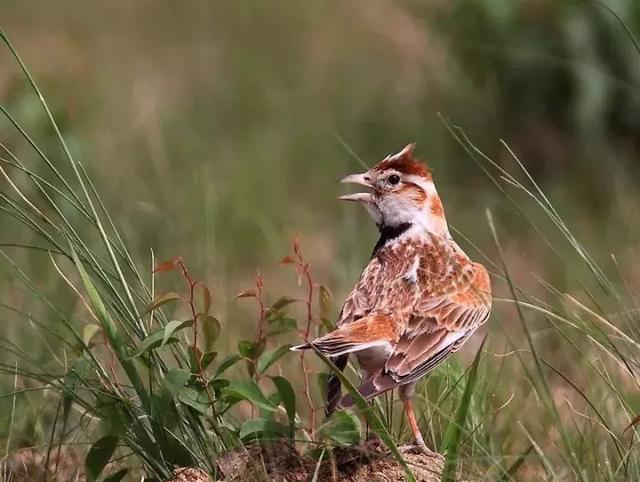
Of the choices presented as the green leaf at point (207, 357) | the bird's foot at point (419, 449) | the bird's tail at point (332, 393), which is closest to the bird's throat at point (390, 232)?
the bird's tail at point (332, 393)

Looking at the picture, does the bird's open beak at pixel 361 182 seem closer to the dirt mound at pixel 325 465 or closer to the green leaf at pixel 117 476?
the dirt mound at pixel 325 465

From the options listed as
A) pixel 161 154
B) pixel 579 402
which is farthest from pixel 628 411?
pixel 161 154

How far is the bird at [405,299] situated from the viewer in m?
4.21

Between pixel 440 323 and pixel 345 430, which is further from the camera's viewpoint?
pixel 440 323

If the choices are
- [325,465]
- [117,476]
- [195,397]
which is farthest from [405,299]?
[117,476]

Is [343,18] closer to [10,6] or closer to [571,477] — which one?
[10,6]

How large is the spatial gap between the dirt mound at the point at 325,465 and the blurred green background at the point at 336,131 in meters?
2.28

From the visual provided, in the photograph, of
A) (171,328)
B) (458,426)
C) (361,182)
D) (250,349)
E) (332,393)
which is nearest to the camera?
(458,426)

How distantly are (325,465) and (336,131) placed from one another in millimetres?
6213

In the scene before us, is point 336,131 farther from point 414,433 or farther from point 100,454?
point 100,454

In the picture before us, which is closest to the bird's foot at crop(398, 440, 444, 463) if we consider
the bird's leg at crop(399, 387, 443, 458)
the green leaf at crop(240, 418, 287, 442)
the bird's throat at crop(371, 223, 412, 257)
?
the bird's leg at crop(399, 387, 443, 458)

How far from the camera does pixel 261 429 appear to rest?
4098 millimetres

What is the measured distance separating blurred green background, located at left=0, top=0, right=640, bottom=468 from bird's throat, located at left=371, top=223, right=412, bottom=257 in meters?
1.67

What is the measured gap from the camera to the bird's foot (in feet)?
13.5
